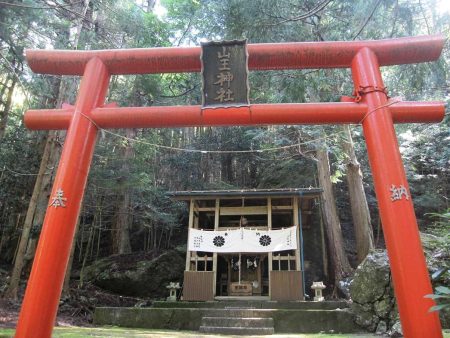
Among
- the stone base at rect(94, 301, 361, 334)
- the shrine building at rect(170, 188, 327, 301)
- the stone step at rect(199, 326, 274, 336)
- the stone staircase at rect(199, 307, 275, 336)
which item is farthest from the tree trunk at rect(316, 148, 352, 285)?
the stone step at rect(199, 326, 274, 336)

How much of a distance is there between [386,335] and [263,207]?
5.77 meters

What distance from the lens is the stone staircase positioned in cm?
760

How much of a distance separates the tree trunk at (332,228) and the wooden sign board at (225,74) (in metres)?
9.10

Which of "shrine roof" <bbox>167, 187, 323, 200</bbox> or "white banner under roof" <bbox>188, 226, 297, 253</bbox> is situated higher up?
"shrine roof" <bbox>167, 187, 323, 200</bbox>

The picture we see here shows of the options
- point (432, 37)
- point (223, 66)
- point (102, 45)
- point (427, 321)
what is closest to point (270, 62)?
point (223, 66)

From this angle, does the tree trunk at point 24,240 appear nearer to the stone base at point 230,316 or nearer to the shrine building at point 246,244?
the stone base at point 230,316

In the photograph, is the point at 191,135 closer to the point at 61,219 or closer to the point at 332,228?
the point at 332,228

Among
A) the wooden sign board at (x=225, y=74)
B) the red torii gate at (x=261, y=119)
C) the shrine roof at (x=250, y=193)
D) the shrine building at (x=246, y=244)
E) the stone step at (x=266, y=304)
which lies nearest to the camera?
the red torii gate at (x=261, y=119)

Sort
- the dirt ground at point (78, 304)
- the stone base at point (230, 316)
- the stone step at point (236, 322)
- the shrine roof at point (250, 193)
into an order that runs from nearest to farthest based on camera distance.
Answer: the stone base at point (230, 316)
the stone step at point (236, 322)
the dirt ground at point (78, 304)
the shrine roof at point (250, 193)

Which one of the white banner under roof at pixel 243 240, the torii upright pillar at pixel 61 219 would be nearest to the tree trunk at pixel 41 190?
the white banner under roof at pixel 243 240

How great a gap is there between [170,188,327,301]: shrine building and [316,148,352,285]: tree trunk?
2.60 ft

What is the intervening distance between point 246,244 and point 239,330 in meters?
3.15

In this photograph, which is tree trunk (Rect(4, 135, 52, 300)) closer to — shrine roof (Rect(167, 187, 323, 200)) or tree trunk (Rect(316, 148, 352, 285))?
shrine roof (Rect(167, 187, 323, 200))

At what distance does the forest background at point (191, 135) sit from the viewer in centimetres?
732
